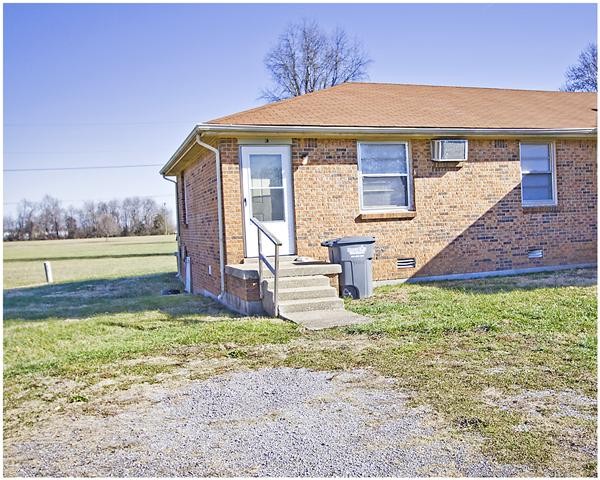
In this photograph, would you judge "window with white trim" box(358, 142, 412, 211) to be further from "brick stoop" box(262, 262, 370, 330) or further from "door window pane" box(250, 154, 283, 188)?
"brick stoop" box(262, 262, 370, 330)

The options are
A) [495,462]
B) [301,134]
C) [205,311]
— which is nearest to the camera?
[495,462]

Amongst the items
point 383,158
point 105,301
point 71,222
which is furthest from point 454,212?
point 71,222

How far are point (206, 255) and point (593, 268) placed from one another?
808 cm

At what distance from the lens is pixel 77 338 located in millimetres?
7859

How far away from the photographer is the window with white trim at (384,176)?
11281 millimetres

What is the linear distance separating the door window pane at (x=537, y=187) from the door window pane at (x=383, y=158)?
9.39 feet

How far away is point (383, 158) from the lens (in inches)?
449

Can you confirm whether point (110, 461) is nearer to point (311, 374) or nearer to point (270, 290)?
point (311, 374)

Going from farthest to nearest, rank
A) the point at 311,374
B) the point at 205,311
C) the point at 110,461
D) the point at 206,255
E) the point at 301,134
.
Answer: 1. the point at 206,255
2. the point at 301,134
3. the point at 205,311
4. the point at 311,374
5. the point at 110,461

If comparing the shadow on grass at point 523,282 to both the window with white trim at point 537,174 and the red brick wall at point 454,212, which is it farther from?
the window with white trim at point 537,174

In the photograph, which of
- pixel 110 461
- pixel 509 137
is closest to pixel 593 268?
pixel 509 137

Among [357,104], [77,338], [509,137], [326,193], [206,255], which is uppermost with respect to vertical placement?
[357,104]

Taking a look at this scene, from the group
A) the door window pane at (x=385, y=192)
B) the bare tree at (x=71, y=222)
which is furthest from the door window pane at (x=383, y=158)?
the bare tree at (x=71, y=222)

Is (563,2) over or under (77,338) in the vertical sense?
over
